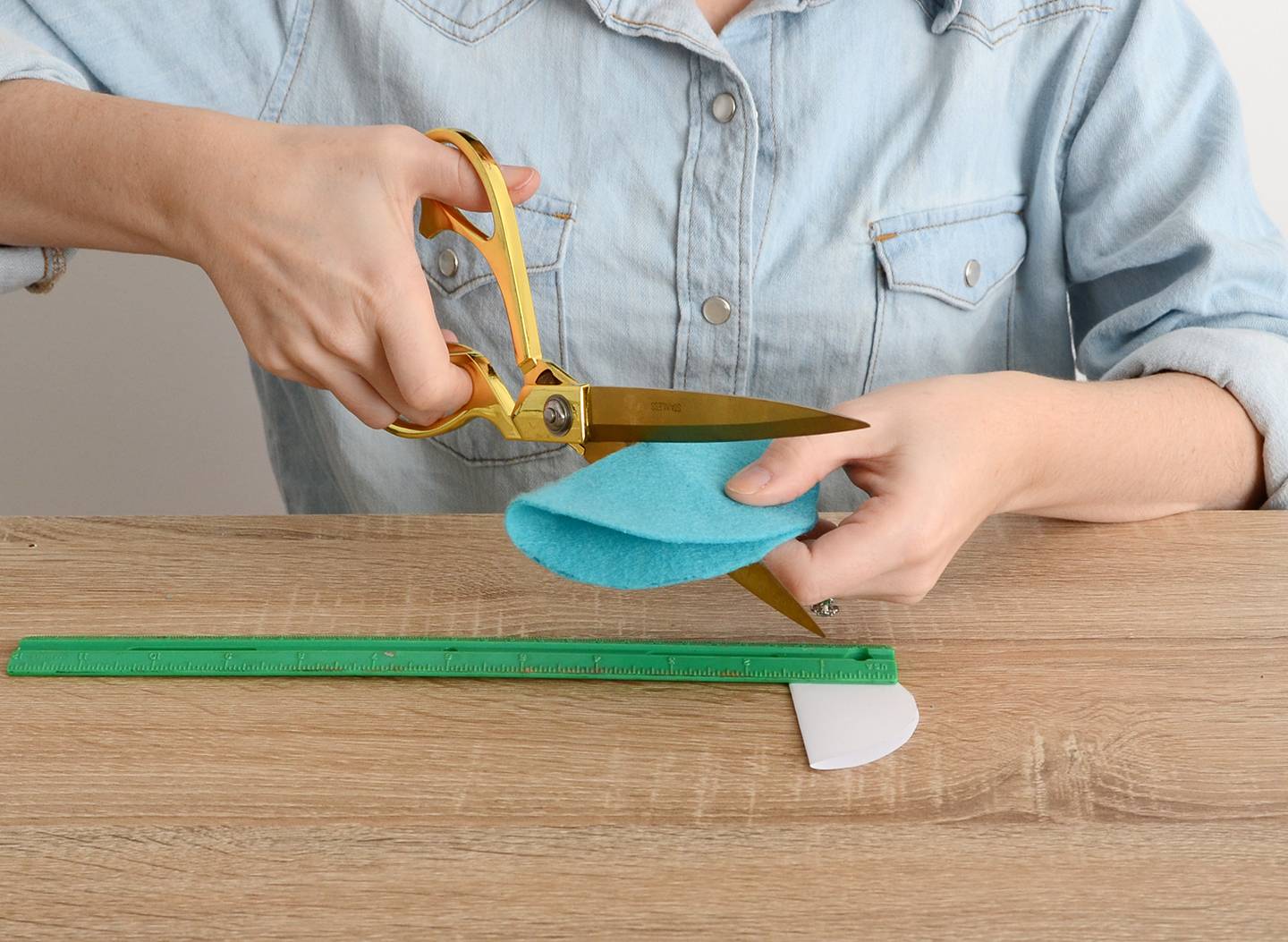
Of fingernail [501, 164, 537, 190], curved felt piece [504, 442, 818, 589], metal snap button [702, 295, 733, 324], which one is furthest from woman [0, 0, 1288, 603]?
curved felt piece [504, 442, 818, 589]

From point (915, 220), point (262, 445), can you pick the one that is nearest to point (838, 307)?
point (915, 220)

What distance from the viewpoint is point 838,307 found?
1.04m

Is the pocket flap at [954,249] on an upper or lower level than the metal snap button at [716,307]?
upper

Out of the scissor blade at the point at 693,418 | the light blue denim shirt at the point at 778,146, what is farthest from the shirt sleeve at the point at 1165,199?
the scissor blade at the point at 693,418

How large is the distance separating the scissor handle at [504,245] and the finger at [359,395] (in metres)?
0.11

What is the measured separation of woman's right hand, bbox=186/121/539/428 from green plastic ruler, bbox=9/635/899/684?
0.16 metres

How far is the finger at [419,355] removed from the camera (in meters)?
0.72

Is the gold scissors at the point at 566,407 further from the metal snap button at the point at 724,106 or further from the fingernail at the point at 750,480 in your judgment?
the metal snap button at the point at 724,106

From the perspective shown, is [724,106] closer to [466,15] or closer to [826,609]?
[466,15]

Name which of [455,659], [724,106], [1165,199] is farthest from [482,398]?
[1165,199]

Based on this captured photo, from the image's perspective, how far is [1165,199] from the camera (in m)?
1.03

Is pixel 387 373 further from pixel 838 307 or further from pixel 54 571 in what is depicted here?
pixel 838 307

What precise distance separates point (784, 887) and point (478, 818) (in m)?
0.16

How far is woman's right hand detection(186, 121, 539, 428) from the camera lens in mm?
722
